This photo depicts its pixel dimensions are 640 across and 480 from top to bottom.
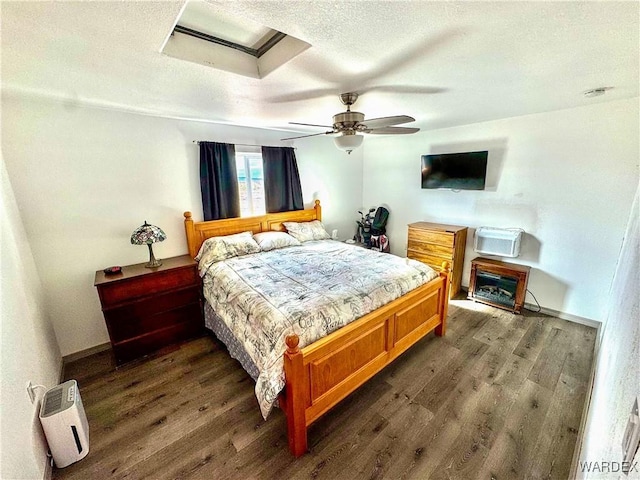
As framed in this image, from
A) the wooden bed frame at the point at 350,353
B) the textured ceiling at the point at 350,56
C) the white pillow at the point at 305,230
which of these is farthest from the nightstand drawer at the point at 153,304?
the textured ceiling at the point at 350,56

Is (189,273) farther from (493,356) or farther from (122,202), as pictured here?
(493,356)

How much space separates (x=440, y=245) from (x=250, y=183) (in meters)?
2.80

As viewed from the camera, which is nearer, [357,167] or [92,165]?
[92,165]

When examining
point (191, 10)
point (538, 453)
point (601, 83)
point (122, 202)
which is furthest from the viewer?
point (122, 202)

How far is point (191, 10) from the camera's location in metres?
1.25

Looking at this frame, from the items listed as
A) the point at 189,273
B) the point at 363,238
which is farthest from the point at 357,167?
the point at 189,273

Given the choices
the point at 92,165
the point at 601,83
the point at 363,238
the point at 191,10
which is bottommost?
the point at 363,238

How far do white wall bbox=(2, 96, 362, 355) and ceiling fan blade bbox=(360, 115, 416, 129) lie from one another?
2.02 metres

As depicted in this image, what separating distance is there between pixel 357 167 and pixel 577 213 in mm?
3140

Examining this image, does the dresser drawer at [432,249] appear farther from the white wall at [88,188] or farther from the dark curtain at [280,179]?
the white wall at [88,188]

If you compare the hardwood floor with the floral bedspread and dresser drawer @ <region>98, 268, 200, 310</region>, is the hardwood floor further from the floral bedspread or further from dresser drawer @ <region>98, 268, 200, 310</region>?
dresser drawer @ <region>98, 268, 200, 310</region>

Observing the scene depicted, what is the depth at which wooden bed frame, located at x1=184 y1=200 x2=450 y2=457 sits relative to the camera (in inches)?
63.7

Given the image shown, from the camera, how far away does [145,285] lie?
101 inches

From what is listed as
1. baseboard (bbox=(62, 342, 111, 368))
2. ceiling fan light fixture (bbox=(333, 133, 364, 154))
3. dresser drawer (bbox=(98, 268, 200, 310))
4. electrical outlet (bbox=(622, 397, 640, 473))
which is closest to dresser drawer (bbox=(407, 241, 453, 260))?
ceiling fan light fixture (bbox=(333, 133, 364, 154))
